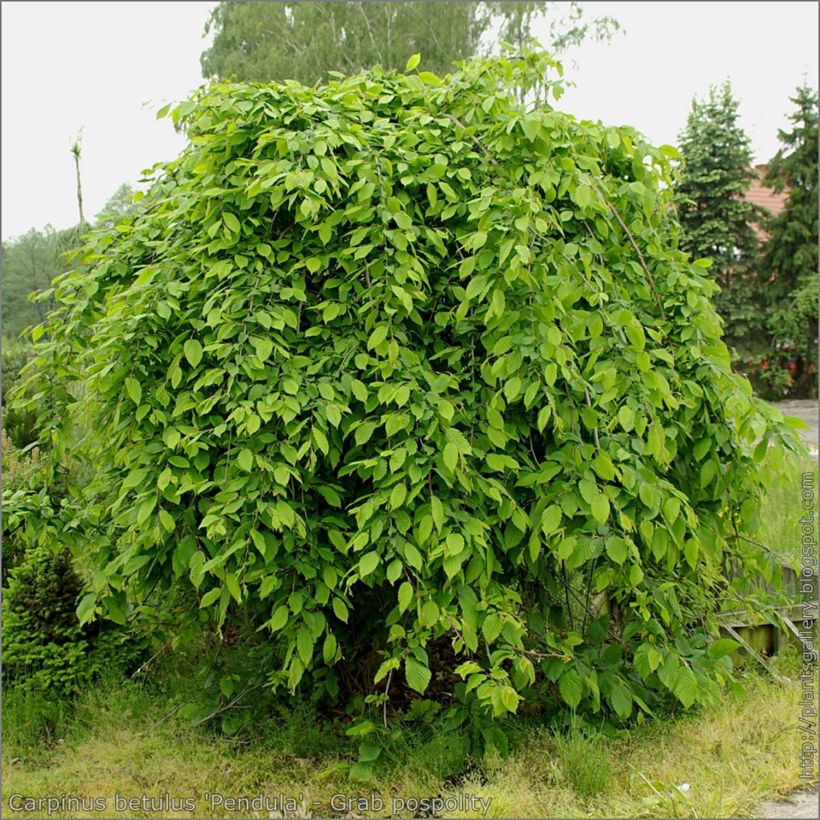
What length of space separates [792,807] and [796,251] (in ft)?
65.5

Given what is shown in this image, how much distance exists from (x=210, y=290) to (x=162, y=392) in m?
0.37

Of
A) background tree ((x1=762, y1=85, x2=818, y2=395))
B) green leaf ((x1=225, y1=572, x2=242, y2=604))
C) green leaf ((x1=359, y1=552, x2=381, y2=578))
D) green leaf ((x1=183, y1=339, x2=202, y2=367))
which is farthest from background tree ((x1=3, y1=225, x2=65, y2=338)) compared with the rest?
background tree ((x1=762, y1=85, x2=818, y2=395))

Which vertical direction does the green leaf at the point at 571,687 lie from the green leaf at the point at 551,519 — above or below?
below

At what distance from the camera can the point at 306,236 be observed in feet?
10.2

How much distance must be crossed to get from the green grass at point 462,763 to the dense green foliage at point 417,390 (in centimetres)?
20

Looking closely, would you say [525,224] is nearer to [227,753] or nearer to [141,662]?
[227,753]

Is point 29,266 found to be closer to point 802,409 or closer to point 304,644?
point 304,644

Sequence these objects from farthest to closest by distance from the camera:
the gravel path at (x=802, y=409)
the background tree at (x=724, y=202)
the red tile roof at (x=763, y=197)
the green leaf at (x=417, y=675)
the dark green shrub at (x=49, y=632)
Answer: the red tile roof at (x=763, y=197) → the background tree at (x=724, y=202) → the gravel path at (x=802, y=409) → the dark green shrub at (x=49, y=632) → the green leaf at (x=417, y=675)

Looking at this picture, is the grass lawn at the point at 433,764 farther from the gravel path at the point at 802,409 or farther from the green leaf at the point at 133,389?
the gravel path at the point at 802,409

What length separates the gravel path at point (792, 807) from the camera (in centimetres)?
273

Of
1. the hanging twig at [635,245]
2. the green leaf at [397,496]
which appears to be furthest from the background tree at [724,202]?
the green leaf at [397,496]

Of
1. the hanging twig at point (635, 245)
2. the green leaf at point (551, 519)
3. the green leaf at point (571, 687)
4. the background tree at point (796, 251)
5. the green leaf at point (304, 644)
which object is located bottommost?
the green leaf at point (571, 687)

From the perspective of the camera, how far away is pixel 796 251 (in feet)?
67.8

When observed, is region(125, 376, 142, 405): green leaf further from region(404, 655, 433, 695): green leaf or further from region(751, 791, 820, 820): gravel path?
region(751, 791, 820, 820): gravel path
